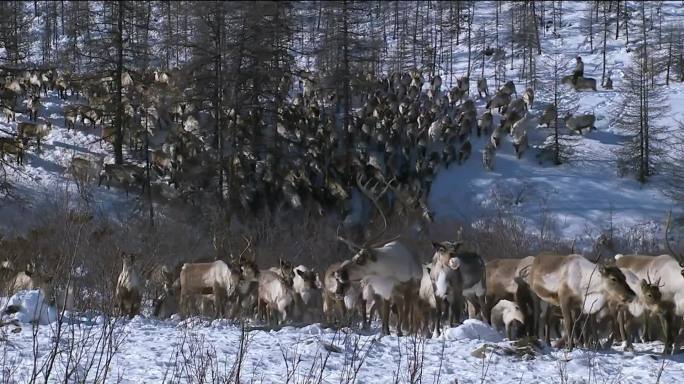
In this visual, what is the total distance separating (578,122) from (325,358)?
103ft

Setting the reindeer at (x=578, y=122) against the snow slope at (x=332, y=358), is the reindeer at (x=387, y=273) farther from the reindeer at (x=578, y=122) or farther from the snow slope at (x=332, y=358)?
the reindeer at (x=578, y=122)

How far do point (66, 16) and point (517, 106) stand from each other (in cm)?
4609

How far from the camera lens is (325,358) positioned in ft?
25.1

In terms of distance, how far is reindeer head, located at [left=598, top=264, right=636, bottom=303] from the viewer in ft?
35.6

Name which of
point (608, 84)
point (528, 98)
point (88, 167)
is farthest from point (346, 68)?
point (608, 84)

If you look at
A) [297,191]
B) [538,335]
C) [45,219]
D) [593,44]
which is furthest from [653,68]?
[538,335]

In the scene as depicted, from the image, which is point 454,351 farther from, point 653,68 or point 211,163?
point 653,68

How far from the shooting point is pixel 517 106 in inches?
1457

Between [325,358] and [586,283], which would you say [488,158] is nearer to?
[586,283]

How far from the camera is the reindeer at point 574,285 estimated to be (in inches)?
428

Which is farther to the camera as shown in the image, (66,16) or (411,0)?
(411,0)

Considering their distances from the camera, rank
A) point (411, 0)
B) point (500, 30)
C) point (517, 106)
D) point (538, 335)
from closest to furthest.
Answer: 1. point (538, 335)
2. point (517, 106)
3. point (500, 30)
4. point (411, 0)

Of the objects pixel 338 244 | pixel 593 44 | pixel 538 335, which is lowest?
pixel 338 244

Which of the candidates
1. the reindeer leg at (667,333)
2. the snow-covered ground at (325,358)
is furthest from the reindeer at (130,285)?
the reindeer leg at (667,333)
